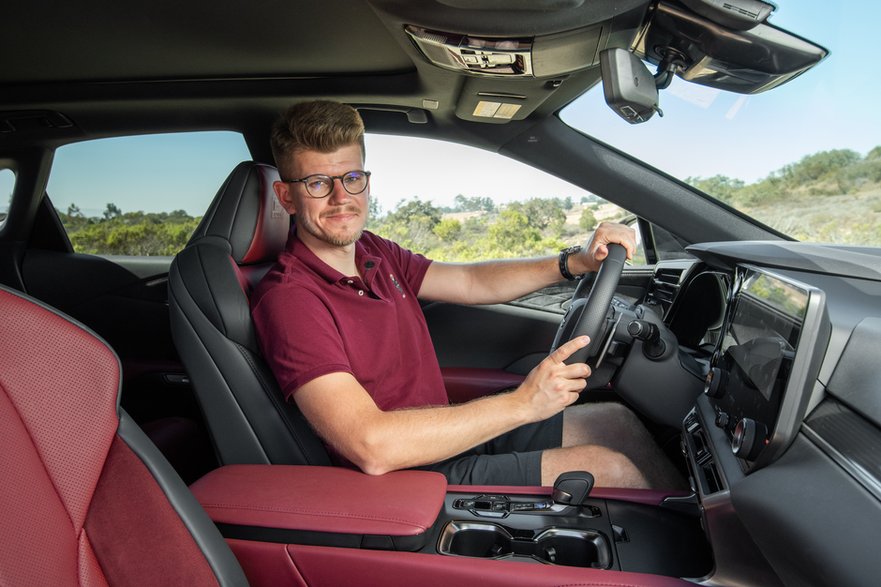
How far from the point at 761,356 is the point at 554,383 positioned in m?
0.41

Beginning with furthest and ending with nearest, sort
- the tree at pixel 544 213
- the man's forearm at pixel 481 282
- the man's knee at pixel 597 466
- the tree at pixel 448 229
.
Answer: the tree at pixel 448 229
the tree at pixel 544 213
the man's forearm at pixel 481 282
the man's knee at pixel 597 466

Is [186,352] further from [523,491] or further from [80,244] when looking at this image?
[80,244]

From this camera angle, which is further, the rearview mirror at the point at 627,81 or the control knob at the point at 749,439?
the rearview mirror at the point at 627,81

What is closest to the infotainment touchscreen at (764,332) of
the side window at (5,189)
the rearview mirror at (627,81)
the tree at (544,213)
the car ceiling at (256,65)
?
the rearview mirror at (627,81)

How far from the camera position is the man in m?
1.33

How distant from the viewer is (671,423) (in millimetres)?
1719

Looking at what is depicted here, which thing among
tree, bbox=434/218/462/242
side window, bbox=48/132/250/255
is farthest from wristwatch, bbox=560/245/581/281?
side window, bbox=48/132/250/255

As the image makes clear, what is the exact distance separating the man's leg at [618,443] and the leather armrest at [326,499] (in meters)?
Result: 0.46

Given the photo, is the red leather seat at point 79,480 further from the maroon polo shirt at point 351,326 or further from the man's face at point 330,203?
the man's face at point 330,203

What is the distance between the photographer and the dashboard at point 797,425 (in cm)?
82

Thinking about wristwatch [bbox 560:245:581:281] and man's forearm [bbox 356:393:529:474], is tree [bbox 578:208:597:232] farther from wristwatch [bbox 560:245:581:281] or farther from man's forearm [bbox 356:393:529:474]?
man's forearm [bbox 356:393:529:474]

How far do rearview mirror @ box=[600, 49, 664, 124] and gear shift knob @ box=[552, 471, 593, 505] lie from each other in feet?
2.96

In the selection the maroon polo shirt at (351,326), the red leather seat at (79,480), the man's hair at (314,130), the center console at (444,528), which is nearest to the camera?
the red leather seat at (79,480)

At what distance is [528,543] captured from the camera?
1255mm
